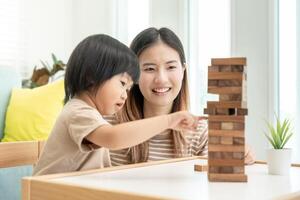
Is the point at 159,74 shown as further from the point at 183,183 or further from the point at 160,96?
the point at 183,183

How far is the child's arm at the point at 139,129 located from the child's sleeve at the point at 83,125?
2 cm

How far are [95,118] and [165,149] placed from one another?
45 centimetres

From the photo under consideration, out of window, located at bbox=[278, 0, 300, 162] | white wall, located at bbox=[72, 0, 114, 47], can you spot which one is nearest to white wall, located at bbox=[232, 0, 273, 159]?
window, located at bbox=[278, 0, 300, 162]

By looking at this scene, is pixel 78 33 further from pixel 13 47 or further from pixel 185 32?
pixel 185 32

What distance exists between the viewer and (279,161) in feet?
2.96

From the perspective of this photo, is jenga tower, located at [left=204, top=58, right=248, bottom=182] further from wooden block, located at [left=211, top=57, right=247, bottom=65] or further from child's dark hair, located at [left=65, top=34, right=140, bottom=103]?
child's dark hair, located at [left=65, top=34, right=140, bottom=103]

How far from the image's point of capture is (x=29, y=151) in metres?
1.98

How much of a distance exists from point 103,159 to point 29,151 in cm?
Answer: 92

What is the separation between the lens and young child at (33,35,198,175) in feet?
3.07

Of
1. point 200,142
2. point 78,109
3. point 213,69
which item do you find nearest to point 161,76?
point 200,142

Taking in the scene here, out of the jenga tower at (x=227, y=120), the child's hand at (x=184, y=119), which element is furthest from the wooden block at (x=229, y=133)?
the child's hand at (x=184, y=119)

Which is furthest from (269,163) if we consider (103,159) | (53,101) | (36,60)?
(36,60)

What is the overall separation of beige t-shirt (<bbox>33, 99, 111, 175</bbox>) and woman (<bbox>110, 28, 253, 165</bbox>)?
1.02ft

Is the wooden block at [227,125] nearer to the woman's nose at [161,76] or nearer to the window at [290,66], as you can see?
the woman's nose at [161,76]
